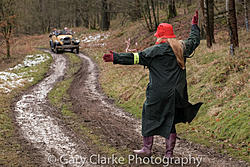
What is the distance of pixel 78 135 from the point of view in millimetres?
6605

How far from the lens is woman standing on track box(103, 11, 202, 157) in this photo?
4.45 metres

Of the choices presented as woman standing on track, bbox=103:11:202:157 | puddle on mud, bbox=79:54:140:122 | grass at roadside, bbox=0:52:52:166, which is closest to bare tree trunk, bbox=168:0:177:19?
puddle on mud, bbox=79:54:140:122

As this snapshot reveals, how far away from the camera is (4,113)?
29.6ft

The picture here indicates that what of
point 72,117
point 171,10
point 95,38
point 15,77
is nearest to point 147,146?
point 72,117

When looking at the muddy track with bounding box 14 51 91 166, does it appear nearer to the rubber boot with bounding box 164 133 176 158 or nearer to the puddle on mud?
the rubber boot with bounding box 164 133 176 158

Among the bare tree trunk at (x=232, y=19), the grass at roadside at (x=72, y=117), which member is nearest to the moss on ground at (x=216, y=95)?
the bare tree trunk at (x=232, y=19)

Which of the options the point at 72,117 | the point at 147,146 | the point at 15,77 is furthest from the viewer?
the point at 15,77

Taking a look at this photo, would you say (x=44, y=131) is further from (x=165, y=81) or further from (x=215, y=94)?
(x=215, y=94)

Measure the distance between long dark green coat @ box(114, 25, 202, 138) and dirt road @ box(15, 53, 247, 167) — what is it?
0.82 metres

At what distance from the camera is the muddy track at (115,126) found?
5152mm

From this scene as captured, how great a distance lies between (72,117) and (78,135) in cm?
193

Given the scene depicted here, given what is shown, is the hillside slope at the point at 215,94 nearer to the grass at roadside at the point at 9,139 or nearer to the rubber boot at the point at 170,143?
the rubber boot at the point at 170,143

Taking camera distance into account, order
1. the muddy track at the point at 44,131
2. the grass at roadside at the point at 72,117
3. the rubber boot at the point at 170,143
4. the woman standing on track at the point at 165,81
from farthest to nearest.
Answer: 1. the grass at roadside at the point at 72,117
2. the muddy track at the point at 44,131
3. the rubber boot at the point at 170,143
4. the woman standing on track at the point at 165,81

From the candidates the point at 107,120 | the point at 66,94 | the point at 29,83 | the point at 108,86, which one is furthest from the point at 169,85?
the point at 29,83
